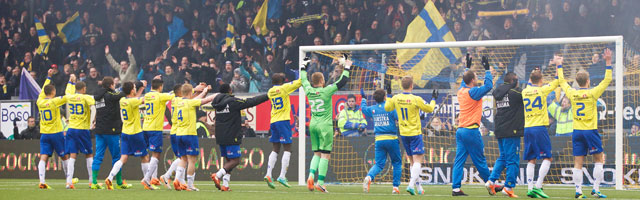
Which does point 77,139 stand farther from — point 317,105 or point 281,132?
point 317,105

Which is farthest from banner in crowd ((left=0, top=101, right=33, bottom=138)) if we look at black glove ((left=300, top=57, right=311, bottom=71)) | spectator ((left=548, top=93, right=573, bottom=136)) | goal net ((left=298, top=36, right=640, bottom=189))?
spectator ((left=548, top=93, right=573, bottom=136))

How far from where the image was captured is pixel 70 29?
27.8 m

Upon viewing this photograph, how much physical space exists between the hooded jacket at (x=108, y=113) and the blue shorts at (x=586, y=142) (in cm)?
783

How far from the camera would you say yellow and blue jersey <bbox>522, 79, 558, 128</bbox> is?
12305 mm

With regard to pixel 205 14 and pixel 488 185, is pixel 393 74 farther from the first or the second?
pixel 205 14

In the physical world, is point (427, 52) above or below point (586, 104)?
above

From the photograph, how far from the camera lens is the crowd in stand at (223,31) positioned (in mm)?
21266

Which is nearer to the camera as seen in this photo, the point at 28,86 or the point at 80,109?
the point at 80,109

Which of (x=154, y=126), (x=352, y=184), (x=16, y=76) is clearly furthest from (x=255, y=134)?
(x=16, y=76)

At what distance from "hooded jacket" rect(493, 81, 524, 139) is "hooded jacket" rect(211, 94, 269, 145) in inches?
161

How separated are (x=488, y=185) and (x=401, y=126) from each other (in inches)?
65.9

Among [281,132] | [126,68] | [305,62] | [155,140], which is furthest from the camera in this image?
[126,68]

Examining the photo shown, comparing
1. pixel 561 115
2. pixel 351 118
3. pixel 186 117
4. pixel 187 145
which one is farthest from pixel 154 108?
pixel 561 115

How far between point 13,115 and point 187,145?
34.6 feet
